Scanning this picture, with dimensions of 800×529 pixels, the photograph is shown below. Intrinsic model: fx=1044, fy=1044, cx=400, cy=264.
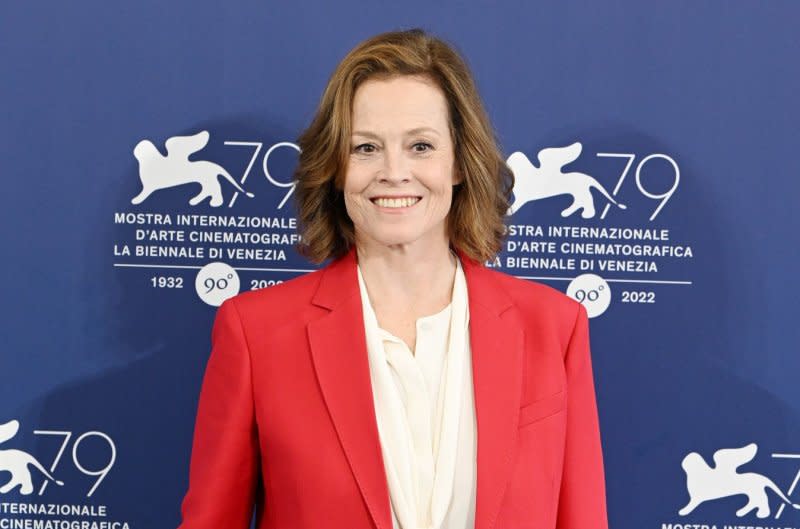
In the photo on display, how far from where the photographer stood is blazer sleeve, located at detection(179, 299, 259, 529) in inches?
77.0

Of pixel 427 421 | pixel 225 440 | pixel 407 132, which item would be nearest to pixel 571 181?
pixel 407 132

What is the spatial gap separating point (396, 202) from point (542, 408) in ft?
1.57

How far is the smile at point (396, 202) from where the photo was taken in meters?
1.95

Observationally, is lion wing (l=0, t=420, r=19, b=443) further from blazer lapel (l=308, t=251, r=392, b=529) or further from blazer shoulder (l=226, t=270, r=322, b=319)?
blazer lapel (l=308, t=251, r=392, b=529)

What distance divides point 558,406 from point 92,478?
1343 millimetres

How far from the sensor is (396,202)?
1951 millimetres

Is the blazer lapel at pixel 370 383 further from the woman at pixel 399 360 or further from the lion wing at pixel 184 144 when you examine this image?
the lion wing at pixel 184 144

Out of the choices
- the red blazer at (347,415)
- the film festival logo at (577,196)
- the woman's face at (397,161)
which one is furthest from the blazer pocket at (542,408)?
the film festival logo at (577,196)

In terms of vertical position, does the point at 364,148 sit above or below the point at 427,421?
above

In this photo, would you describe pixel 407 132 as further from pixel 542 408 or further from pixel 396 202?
pixel 542 408

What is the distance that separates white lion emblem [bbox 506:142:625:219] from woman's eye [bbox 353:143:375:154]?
29.0 inches

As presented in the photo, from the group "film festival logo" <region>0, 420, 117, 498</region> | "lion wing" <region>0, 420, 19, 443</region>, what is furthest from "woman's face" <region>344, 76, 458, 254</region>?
"lion wing" <region>0, 420, 19, 443</region>

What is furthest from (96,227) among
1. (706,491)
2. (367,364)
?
(706,491)

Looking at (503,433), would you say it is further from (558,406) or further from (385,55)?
(385,55)
